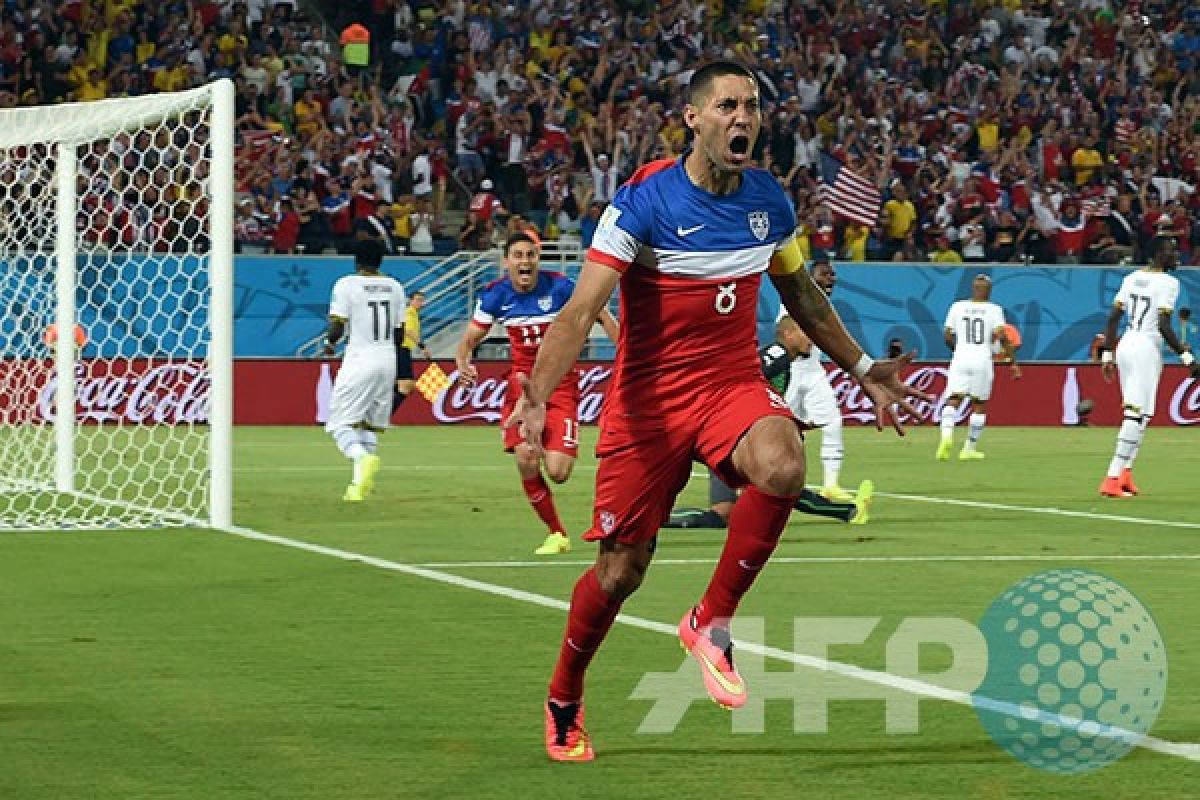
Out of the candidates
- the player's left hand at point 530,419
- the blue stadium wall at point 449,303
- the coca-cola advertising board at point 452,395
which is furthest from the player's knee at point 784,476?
the coca-cola advertising board at point 452,395

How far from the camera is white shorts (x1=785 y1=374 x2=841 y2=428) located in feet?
61.1

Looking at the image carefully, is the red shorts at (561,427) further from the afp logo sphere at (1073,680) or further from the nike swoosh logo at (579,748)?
the nike swoosh logo at (579,748)

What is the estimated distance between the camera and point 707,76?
7160mm

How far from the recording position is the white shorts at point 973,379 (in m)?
27.6

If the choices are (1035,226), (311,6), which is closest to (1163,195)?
(1035,226)

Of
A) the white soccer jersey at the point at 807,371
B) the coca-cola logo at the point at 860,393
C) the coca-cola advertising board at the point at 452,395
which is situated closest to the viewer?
the white soccer jersey at the point at 807,371

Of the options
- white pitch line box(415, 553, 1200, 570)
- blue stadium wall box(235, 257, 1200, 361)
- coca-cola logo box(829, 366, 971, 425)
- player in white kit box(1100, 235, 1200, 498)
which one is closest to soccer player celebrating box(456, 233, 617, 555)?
white pitch line box(415, 553, 1200, 570)

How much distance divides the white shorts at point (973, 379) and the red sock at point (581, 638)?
21.0 metres

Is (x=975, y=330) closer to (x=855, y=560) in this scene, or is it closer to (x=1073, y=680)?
(x=855, y=560)

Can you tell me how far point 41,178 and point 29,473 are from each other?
9.78ft

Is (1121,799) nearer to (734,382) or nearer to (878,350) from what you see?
(734,382)

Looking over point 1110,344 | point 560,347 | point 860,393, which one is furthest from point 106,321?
point 560,347

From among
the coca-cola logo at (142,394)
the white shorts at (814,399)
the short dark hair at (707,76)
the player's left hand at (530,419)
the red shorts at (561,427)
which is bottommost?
the coca-cola logo at (142,394)

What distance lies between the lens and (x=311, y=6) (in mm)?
35781
